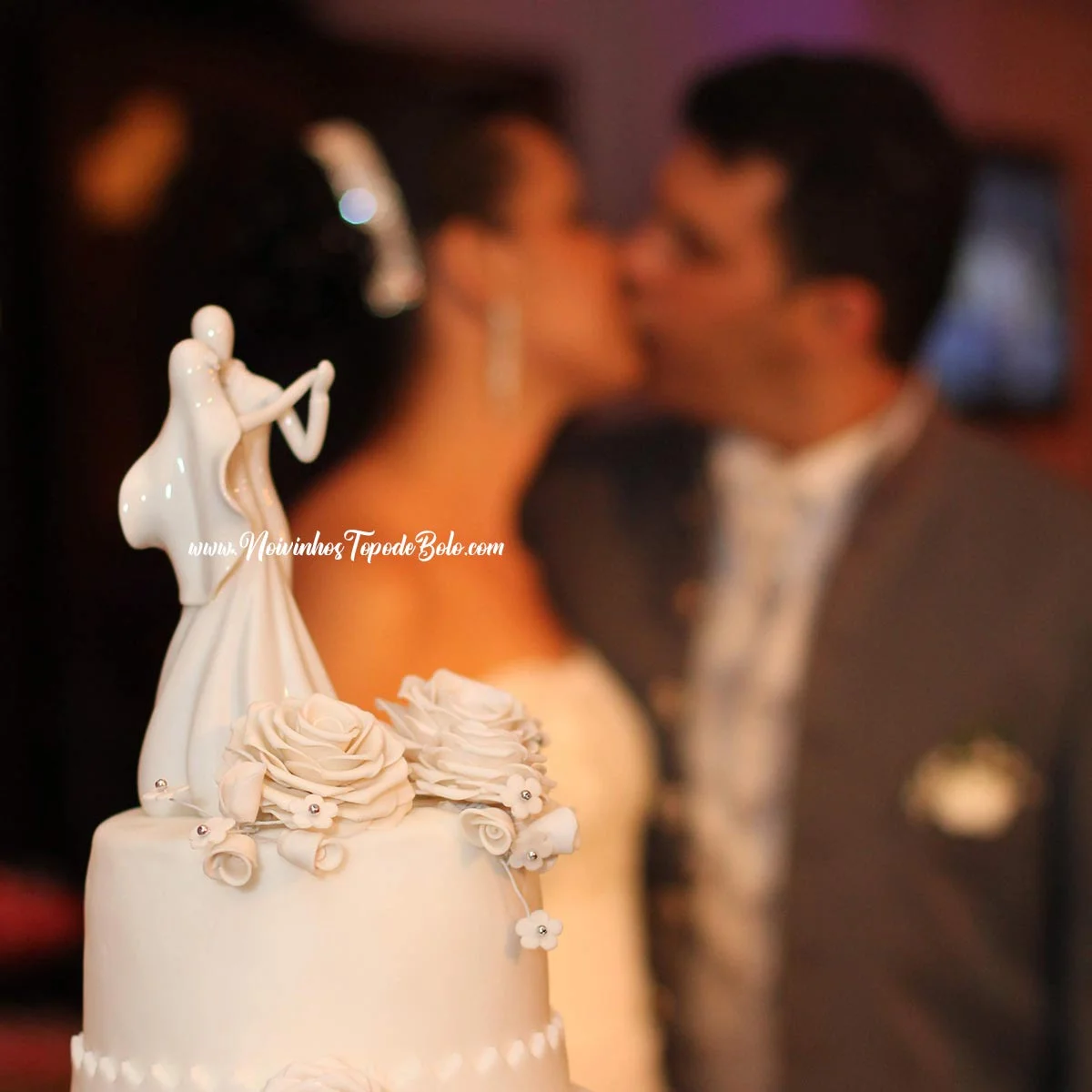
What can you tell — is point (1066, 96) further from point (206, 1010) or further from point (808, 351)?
point (206, 1010)

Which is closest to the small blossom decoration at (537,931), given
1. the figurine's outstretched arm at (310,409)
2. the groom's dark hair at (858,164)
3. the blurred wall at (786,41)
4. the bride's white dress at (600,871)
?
the figurine's outstretched arm at (310,409)

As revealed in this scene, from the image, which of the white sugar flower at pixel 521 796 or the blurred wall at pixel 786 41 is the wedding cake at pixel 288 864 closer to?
the white sugar flower at pixel 521 796

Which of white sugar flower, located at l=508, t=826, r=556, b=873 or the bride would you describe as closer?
white sugar flower, located at l=508, t=826, r=556, b=873

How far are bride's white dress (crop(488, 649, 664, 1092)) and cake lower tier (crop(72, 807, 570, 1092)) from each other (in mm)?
1174

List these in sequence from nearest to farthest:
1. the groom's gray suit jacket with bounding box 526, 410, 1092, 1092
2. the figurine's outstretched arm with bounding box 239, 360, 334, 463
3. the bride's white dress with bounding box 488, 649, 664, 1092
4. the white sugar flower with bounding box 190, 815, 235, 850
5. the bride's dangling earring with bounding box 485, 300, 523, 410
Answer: the white sugar flower with bounding box 190, 815, 235, 850
the figurine's outstretched arm with bounding box 239, 360, 334, 463
the bride's white dress with bounding box 488, 649, 664, 1092
the groom's gray suit jacket with bounding box 526, 410, 1092, 1092
the bride's dangling earring with bounding box 485, 300, 523, 410

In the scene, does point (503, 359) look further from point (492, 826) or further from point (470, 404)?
point (492, 826)

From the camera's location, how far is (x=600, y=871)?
2.20 m

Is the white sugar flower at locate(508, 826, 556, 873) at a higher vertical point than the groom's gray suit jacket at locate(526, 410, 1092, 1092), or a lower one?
higher

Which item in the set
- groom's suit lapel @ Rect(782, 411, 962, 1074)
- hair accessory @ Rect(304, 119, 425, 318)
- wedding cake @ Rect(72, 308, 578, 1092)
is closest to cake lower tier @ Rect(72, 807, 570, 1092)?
wedding cake @ Rect(72, 308, 578, 1092)

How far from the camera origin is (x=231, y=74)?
226 cm

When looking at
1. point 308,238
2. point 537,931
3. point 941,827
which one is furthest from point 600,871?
point 537,931

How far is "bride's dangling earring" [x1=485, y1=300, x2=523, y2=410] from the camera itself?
2.35m

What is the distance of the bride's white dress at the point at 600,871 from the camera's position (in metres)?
2.01

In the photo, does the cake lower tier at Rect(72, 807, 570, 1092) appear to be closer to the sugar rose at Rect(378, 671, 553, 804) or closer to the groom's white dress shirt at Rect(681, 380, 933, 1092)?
the sugar rose at Rect(378, 671, 553, 804)
